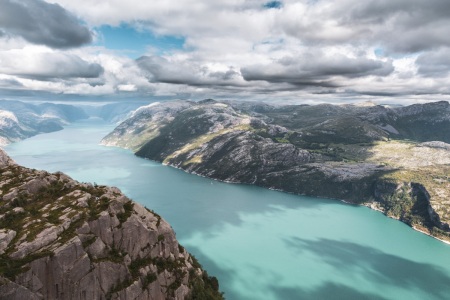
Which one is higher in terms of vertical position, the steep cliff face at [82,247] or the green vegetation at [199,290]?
the steep cliff face at [82,247]

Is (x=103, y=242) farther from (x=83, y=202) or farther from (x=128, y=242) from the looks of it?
(x=83, y=202)

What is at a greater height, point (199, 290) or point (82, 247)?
point (82, 247)

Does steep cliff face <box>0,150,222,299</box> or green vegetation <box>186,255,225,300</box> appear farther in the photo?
green vegetation <box>186,255,225,300</box>

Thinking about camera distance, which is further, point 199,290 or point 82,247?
point 199,290

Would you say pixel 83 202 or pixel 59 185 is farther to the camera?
pixel 59 185

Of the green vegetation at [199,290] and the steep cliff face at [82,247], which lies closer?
the steep cliff face at [82,247]

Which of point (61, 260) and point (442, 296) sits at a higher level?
point (61, 260)

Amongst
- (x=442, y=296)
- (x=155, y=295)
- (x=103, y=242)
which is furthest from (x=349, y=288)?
(x=103, y=242)

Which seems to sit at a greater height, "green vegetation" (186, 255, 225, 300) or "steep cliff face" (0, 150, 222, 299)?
"steep cliff face" (0, 150, 222, 299)
